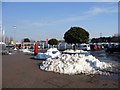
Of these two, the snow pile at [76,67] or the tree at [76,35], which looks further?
the tree at [76,35]

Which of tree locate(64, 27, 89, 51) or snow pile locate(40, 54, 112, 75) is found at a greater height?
tree locate(64, 27, 89, 51)

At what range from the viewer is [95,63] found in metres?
7.93

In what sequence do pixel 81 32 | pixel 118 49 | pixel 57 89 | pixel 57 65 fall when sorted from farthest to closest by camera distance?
pixel 118 49 < pixel 81 32 < pixel 57 65 < pixel 57 89

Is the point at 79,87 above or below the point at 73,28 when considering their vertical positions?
below

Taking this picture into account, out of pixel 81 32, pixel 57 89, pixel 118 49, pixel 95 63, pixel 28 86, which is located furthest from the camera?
pixel 118 49

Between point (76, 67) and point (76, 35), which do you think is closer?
point (76, 67)

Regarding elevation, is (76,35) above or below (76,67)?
above

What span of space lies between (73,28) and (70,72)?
5.20 meters

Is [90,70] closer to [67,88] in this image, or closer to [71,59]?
[71,59]

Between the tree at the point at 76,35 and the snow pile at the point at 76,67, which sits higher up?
the tree at the point at 76,35

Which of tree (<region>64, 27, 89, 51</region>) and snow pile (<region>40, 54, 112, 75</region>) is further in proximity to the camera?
tree (<region>64, 27, 89, 51</region>)

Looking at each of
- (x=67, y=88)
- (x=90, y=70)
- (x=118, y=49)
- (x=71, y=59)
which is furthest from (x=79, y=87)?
(x=118, y=49)

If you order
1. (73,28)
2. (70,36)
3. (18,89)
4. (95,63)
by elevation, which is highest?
(73,28)

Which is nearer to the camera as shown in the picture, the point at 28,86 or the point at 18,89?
the point at 18,89
